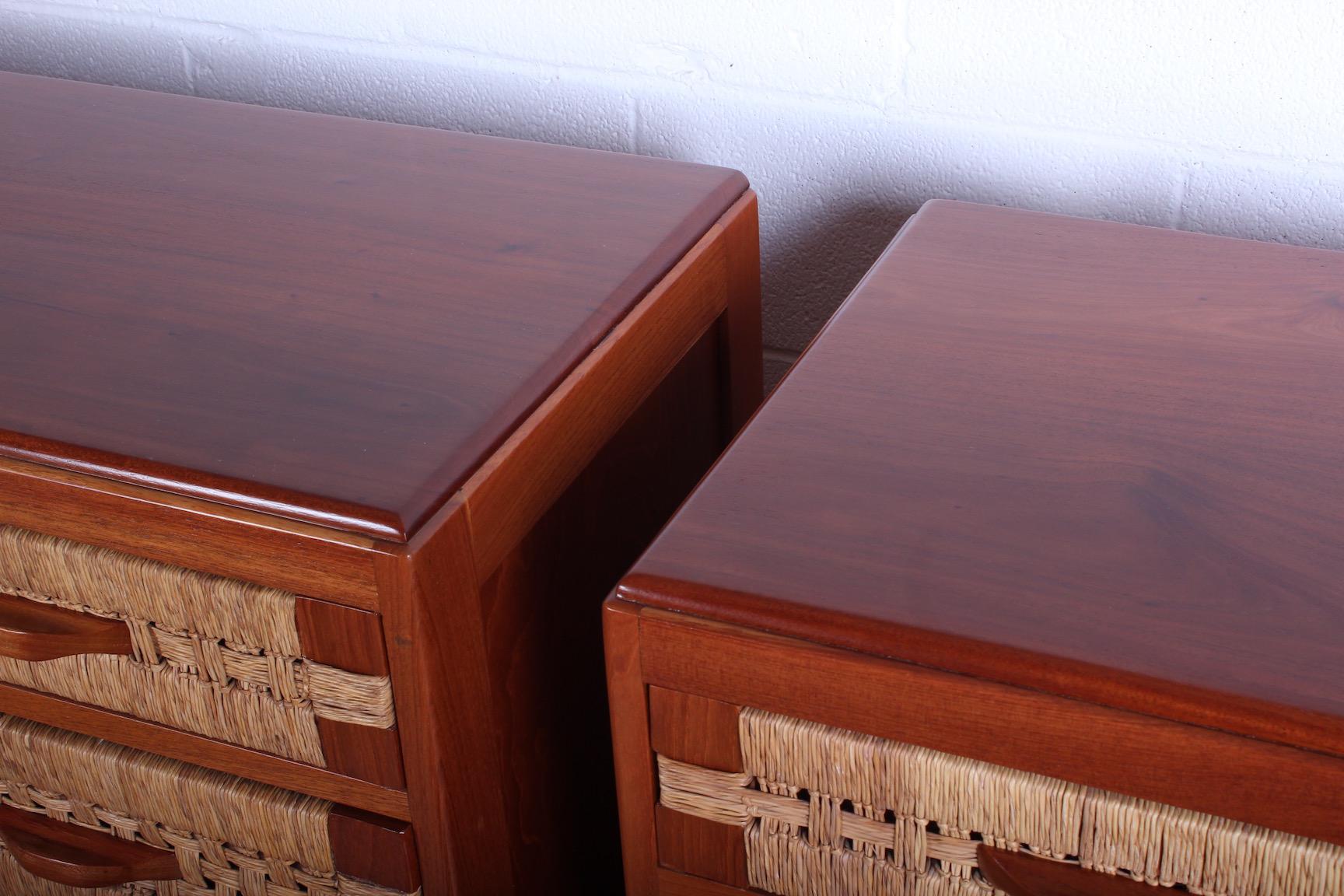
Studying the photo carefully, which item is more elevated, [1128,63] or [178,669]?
[1128,63]

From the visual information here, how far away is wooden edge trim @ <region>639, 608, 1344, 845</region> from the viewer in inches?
20.9

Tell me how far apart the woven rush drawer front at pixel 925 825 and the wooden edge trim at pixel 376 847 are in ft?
0.54

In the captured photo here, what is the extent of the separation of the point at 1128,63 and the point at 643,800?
2.17 ft

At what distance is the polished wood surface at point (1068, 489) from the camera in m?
0.56

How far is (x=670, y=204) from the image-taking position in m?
0.94

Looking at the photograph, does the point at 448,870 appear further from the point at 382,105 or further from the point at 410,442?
the point at 382,105

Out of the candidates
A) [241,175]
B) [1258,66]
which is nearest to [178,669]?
[241,175]

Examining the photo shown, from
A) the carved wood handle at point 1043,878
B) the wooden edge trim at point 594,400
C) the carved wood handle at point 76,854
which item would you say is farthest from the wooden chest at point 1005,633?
the carved wood handle at point 76,854

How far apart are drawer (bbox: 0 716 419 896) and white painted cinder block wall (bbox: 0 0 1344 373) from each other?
626 millimetres

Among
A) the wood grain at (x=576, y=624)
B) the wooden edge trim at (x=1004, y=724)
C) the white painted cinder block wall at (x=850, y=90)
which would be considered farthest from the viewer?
the white painted cinder block wall at (x=850, y=90)

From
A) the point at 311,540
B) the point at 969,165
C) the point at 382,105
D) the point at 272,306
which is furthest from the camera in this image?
the point at 382,105

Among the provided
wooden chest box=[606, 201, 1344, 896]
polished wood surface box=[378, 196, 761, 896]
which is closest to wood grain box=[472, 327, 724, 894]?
polished wood surface box=[378, 196, 761, 896]

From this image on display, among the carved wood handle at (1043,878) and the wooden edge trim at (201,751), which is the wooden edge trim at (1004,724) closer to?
the carved wood handle at (1043,878)

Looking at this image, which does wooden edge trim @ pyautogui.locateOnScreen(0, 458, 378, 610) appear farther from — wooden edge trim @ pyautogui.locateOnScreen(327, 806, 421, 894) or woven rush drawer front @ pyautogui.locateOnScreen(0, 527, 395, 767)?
wooden edge trim @ pyautogui.locateOnScreen(327, 806, 421, 894)
